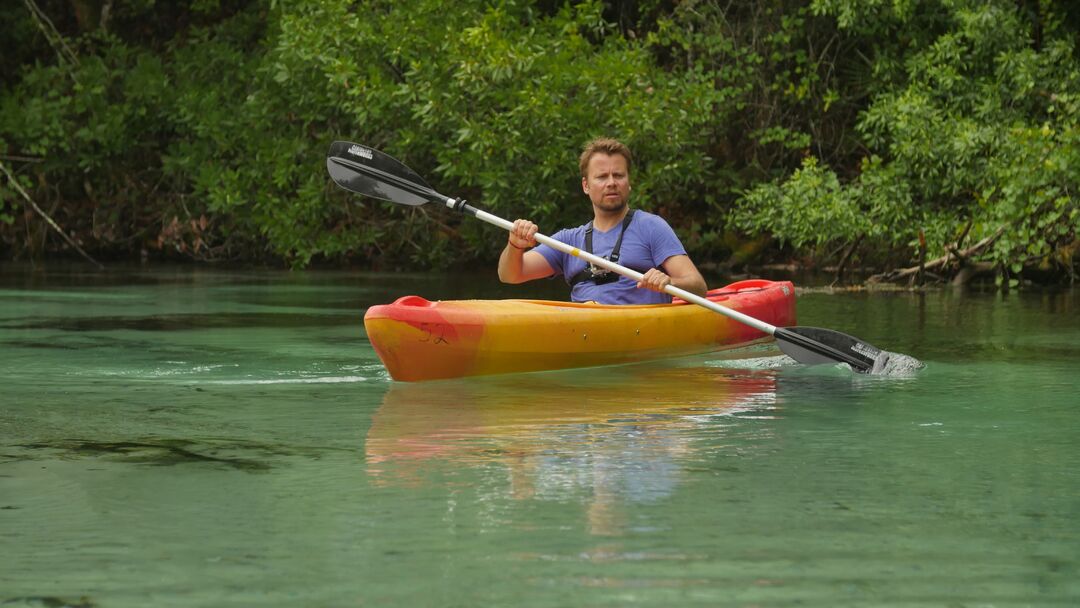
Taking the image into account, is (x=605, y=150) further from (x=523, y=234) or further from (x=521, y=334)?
(x=521, y=334)

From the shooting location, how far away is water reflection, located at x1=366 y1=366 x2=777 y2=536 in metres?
3.99

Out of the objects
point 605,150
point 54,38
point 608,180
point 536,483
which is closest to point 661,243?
point 608,180

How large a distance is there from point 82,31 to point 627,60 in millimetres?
8332

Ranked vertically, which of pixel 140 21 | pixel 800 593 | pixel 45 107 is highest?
pixel 140 21

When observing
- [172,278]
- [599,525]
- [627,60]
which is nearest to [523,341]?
[599,525]

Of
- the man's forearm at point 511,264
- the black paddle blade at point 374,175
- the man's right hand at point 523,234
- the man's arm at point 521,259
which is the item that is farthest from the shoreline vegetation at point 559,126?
the man's right hand at point 523,234

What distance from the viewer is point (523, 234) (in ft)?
21.9

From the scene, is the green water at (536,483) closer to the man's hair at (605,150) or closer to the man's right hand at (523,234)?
the man's right hand at (523,234)

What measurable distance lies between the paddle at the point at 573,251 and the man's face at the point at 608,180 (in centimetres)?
25

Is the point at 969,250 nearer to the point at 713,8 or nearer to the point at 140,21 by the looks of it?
the point at 713,8

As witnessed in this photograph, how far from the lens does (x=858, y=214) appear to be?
1277cm

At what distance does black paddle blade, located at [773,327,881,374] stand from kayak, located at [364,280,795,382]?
0.47 m

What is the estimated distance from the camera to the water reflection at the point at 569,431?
13.1 ft

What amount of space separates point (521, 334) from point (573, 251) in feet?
1.60
